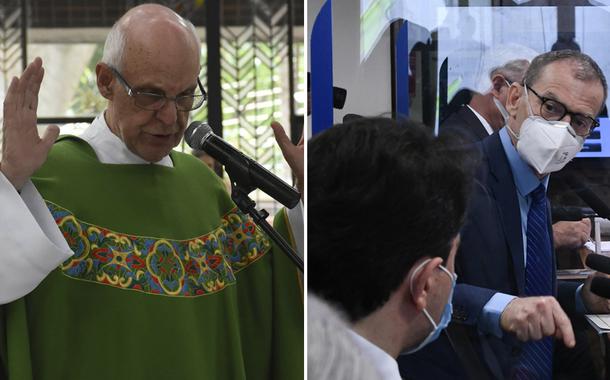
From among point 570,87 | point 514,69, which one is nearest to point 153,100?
point 514,69

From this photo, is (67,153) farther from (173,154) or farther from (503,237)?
(503,237)

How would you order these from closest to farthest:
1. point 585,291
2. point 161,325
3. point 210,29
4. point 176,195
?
point 585,291, point 161,325, point 176,195, point 210,29

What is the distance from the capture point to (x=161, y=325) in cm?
210

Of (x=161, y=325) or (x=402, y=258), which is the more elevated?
(x=402, y=258)

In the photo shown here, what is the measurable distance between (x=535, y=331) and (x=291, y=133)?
1351mm

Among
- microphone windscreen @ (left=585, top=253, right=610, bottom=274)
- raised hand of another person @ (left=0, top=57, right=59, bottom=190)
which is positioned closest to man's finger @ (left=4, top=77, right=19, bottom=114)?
raised hand of another person @ (left=0, top=57, right=59, bottom=190)

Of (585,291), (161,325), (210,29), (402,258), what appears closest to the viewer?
(402,258)

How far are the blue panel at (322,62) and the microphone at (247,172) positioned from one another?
160 millimetres

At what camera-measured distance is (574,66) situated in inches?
75.2

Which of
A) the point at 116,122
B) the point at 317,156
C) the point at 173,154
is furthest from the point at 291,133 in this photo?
the point at 317,156

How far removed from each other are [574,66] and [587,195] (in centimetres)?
27

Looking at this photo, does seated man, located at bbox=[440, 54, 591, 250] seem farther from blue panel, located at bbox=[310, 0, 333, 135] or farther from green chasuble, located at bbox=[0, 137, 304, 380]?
green chasuble, located at bbox=[0, 137, 304, 380]

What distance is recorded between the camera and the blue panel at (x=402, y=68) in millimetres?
1918

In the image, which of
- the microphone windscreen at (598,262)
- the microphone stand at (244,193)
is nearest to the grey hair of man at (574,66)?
the microphone windscreen at (598,262)
